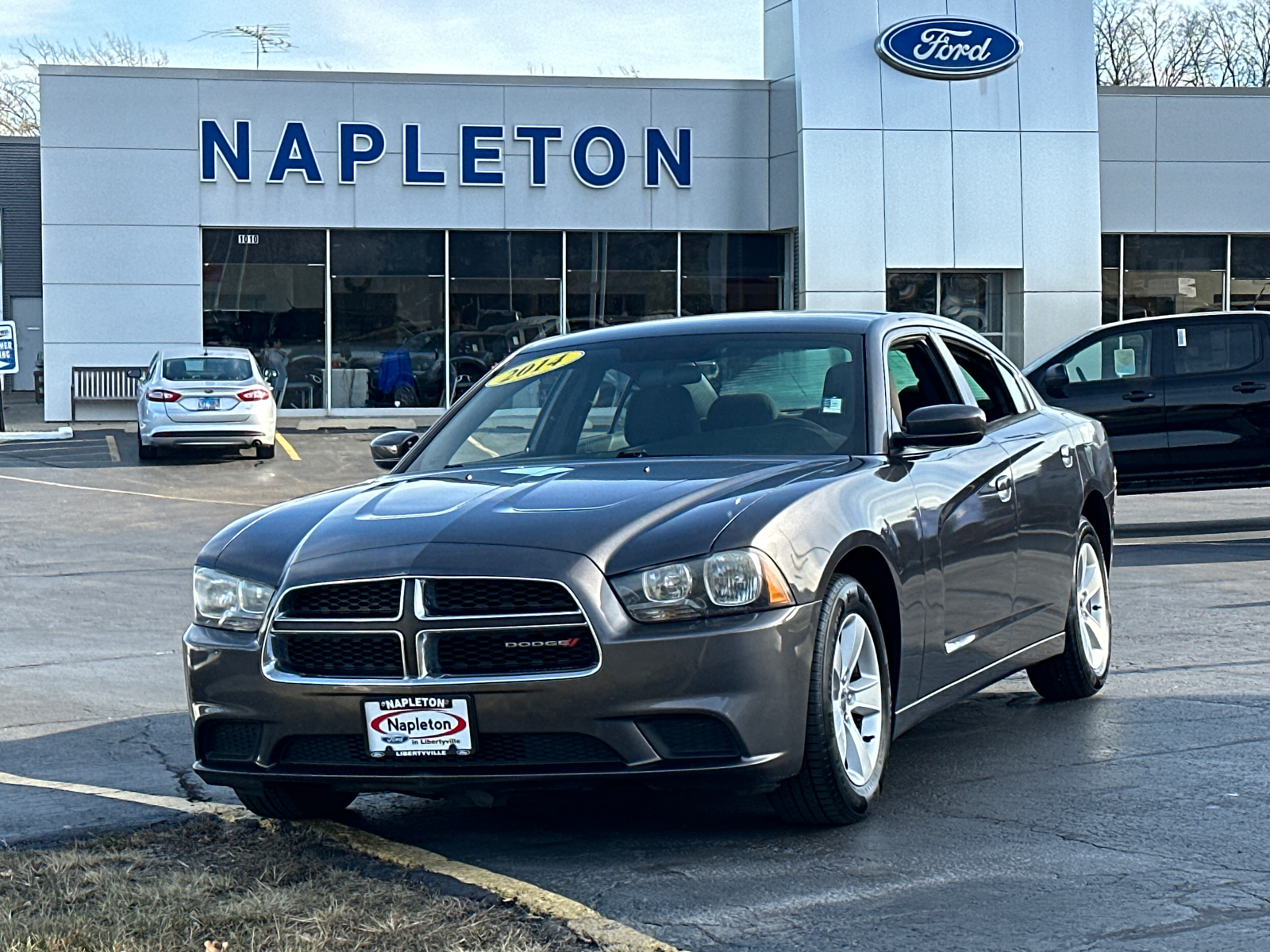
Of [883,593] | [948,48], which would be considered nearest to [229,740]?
[883,593]

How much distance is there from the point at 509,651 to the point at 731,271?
26593mm

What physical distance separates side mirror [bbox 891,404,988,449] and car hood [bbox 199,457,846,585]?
0.30 metres

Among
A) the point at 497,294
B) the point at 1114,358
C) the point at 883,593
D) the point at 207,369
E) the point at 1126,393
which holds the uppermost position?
the point at 497,294

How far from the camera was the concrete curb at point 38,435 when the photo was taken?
26.3m

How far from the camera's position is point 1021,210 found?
29.7m

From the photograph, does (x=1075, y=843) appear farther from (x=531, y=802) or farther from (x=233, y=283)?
(x=233, y=283)

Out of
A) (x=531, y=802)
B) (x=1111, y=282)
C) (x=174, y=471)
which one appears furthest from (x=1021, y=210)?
(x=531, y=802)

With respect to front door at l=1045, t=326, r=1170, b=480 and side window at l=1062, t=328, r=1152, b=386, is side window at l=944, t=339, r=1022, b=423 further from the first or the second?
side window at l=1062, t=328, r=1152, b=386

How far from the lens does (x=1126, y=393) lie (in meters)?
14.4

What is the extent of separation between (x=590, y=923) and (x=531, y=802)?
155 centimetres

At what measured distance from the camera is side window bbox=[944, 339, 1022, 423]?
23.0 ft

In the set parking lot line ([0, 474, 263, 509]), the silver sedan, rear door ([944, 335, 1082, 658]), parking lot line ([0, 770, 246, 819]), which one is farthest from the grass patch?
the silver sedan

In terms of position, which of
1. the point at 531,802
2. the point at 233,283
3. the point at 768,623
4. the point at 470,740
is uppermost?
the point at 233,283

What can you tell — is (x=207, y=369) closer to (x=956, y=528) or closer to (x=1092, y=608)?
(x=1092, y=608)
